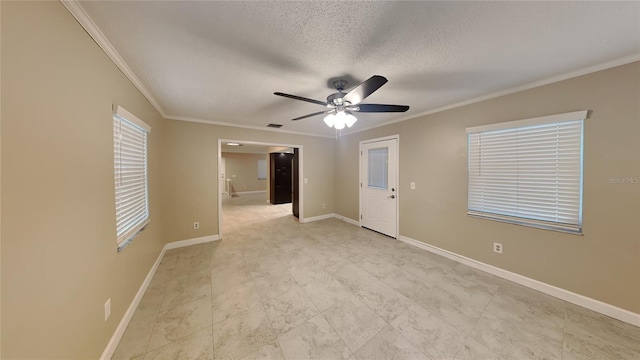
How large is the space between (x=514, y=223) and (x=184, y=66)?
4.08 m

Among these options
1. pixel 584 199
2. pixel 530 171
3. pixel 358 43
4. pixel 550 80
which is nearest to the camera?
pixel 358 43

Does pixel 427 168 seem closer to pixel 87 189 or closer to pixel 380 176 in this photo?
pixel 380 176

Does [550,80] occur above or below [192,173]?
above

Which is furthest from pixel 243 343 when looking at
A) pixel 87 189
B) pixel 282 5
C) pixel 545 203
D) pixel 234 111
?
pixel 545 203

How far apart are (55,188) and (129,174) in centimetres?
110

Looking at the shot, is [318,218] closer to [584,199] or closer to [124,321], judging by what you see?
[124,321]

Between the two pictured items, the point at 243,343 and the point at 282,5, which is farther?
the point at 243,343

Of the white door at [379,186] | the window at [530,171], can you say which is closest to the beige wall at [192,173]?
the white door at [379,186]

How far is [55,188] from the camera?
103 cm

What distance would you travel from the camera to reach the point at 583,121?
1.99m

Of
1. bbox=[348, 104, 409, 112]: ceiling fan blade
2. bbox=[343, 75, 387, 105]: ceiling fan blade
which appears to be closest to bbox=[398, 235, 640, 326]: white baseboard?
bbox=[348, 104, 409, 112]: ceiling fan blade

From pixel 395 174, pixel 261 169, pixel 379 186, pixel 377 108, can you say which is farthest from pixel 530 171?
pixel 261 169

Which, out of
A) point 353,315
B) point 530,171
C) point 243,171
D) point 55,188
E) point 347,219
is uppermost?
point 243,171

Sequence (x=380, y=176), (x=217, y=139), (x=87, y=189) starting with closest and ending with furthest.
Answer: (x=87, y=189) < (x=217, y=139) < (x=380, y=176)
